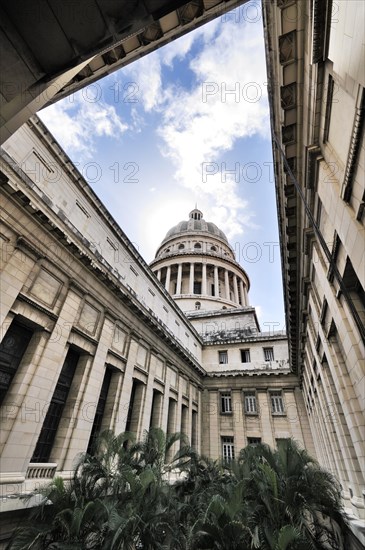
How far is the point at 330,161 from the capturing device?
6801 millimetres

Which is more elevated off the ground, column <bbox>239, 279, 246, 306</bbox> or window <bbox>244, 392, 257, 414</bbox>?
column <bbox>239, 279, 246, 306</bbox>

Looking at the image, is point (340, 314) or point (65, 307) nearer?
point (340, 314)

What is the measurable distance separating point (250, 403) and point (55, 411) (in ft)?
63.8

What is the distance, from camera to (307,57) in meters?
6.77

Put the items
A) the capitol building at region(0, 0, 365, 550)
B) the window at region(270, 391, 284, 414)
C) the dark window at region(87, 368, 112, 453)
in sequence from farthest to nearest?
the window at region(270, 391, 284, 414)
the dark window at region(87, 368, 112, 453)
the capitol building at region(0, 0, 365, 550)

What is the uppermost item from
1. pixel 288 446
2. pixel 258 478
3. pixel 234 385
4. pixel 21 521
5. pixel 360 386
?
pixel 234 385

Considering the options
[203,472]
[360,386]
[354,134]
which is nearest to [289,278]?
[360,386]

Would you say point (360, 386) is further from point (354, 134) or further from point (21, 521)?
point (21, 521)

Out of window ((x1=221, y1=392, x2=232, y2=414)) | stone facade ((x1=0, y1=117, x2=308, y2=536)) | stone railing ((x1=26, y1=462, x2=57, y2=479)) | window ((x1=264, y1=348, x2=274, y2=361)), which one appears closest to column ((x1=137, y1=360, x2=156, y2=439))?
stone facade ((x1=0, y1=117, x2=308, y2=536))

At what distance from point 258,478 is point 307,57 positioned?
507 inches

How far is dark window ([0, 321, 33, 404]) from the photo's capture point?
926 centimetres

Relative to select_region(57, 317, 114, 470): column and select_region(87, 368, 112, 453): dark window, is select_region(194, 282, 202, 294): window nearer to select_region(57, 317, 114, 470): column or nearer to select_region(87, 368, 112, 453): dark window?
select_region(87, 368, 112, 453): dark window

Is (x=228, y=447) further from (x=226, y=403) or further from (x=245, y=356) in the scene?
(x=245, y=356)

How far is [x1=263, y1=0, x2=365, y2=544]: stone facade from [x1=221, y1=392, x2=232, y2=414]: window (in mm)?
14771
